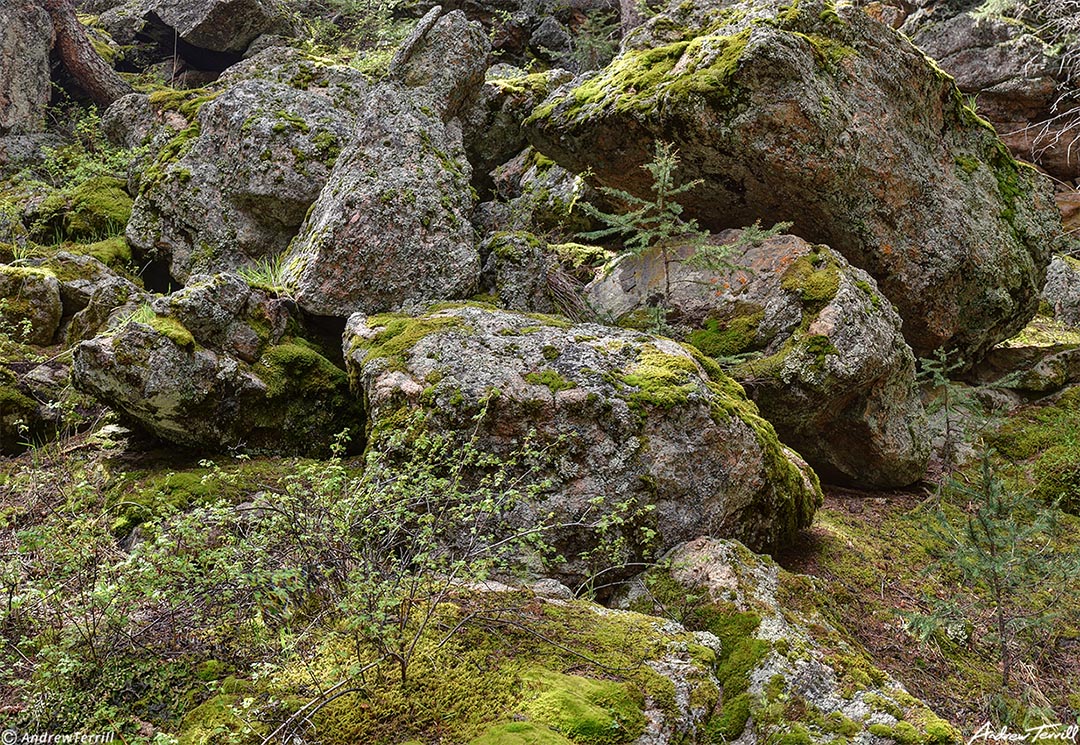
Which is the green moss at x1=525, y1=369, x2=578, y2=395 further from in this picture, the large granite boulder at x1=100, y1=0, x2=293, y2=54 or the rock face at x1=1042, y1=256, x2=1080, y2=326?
the large granite boulder at x1=100, y1=0, x2=293, y2=54

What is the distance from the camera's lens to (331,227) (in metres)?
7.12

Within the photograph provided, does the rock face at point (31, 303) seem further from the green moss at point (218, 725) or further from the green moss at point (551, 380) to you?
the green moss at point (218, 725)

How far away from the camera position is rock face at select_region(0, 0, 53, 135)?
13.7 metres

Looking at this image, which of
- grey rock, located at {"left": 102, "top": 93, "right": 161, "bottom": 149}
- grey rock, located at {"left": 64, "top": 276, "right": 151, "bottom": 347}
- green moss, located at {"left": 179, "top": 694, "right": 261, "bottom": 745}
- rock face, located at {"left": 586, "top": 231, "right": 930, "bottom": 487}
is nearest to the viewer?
green moss, located at {"left": 179, "top": 694, "right": 261, "bottom": 745}

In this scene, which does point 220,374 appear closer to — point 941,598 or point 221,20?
point 941,598

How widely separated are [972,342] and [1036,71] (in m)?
9.35

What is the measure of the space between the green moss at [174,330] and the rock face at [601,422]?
1661mm

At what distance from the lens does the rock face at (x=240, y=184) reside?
356 inches

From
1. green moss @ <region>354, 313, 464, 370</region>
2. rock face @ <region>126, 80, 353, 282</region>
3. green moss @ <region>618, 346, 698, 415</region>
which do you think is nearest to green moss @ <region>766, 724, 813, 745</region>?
green moss @ <region>618, 346, 698, 415</region>

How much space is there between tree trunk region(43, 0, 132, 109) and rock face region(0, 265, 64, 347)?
34.2 ft

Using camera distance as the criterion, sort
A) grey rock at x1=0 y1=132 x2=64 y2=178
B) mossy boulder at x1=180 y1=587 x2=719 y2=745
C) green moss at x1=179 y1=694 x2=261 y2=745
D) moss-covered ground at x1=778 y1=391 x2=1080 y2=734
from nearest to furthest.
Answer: green moss at x1=179 y1=694 x2=261 y2=745 → mossy boulder at x1=180 y1=587 x2=719 y2=745 → moss-covered ground at x1=778 y1=391 x2=1080 y2=734 → grey rock at x1=0 y1=132 x2=64 y2=178

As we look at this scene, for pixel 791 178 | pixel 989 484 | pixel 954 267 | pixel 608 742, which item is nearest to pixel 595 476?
pixel 608 742

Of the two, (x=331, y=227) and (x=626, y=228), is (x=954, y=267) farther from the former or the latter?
(x=331, y=227)

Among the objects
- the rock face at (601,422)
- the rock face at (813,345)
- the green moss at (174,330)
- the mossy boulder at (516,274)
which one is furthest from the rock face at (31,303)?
the rock face at (813,345)
